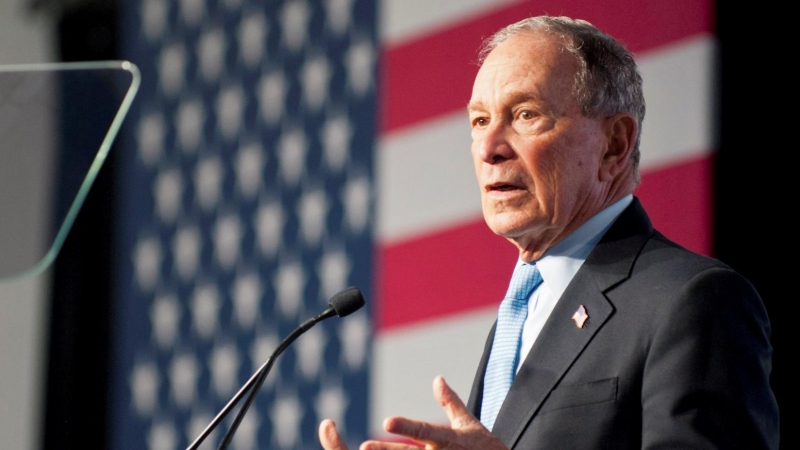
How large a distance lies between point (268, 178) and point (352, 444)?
113cm

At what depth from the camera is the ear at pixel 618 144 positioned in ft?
6.41

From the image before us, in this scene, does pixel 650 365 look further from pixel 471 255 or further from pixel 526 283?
pixel 471 255

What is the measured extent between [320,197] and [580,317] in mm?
2313

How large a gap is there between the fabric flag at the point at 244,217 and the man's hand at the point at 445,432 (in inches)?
88.4

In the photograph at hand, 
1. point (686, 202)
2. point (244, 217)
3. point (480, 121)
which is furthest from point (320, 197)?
point (480, 121)

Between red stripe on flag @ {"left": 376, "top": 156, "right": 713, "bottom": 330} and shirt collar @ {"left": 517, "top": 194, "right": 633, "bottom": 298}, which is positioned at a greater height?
shirt collar @ {"left": 517, "top": 194, "right": 633, "bottom": 298}

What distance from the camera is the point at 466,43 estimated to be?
11.5 ft

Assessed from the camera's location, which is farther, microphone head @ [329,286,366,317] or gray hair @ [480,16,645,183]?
gray hair @ [480,16,645,183]

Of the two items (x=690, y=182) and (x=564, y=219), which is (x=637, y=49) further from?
(x=564, y=219)

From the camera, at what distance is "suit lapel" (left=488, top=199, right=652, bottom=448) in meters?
1.64

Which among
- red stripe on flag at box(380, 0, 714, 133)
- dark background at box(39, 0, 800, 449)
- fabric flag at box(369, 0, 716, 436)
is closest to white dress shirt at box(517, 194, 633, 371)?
dark background at box(39, 0, 800, 449)

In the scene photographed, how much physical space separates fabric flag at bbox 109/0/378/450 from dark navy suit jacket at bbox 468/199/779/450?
6.61 ft

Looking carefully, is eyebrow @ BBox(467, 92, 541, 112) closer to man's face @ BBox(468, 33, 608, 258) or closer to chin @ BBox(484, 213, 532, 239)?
man's face @ BBox(468, 33, 608, 258)

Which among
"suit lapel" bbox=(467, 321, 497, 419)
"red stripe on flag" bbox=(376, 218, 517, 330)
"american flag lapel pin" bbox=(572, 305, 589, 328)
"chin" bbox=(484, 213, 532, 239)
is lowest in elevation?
"red stripe on flag" bbox=(376, 218, 517, 330)
